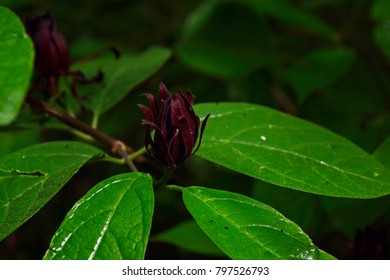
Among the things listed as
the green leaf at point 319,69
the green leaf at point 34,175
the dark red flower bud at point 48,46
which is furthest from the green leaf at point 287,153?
the green leaf at point 319,69

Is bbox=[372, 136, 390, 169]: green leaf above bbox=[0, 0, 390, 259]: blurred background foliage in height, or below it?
above

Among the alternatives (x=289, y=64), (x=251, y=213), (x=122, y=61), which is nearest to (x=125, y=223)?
(x=251, y=213)

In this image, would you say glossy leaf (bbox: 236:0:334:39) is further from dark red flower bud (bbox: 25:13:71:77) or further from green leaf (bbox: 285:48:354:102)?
dark red flower bud (bbox: 25:13:71:77)

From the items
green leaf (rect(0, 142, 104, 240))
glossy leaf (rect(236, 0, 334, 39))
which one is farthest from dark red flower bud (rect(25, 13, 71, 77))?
glossy leaf (rect(236, 0, 334, 39))

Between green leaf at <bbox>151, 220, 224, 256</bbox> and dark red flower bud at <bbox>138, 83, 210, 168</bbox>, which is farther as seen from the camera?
green leaf at <bbox>151, 220, 224, 256</bbox>

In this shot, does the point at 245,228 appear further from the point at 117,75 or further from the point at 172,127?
the point at 117,75

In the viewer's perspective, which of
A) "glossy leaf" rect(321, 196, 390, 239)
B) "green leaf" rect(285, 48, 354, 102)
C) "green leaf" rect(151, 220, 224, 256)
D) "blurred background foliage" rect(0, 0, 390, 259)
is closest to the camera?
"glossy leaf" rect(321, 196, 390, 239)
